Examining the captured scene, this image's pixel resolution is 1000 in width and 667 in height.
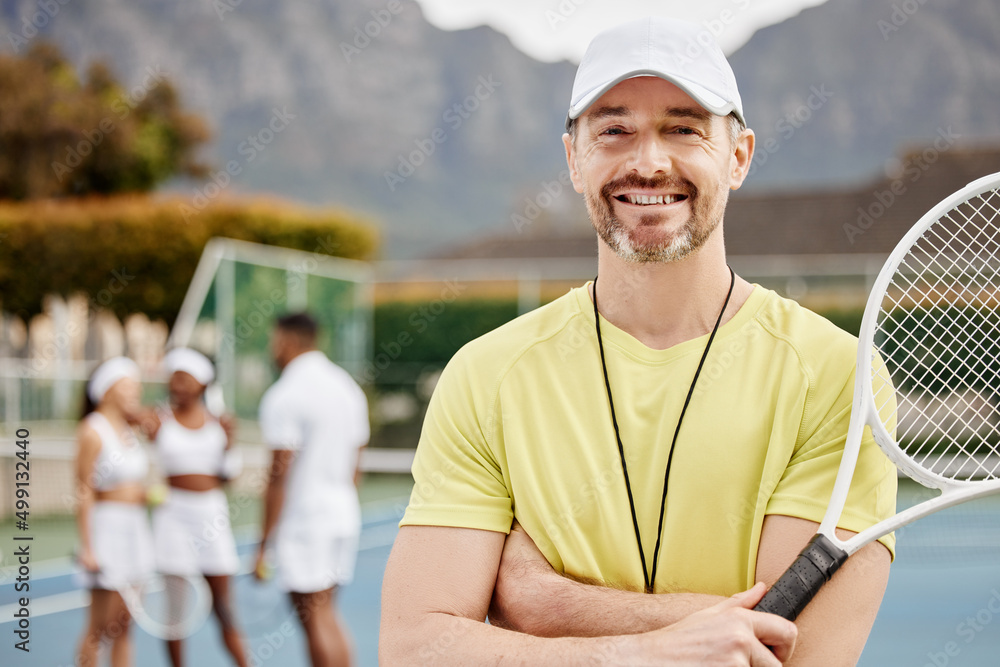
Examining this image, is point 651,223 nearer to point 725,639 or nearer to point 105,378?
point 725,639

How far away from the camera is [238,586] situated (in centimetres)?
801

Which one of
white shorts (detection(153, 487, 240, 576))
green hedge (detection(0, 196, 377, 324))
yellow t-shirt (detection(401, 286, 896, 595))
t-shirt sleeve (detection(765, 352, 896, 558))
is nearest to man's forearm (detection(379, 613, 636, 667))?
yellow t-shirt (detection(401, 286, 896, 595))

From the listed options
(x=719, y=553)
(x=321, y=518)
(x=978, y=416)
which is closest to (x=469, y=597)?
(x=719, y=553)

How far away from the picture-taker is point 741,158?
1.84 m

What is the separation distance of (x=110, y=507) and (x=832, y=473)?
4893mm

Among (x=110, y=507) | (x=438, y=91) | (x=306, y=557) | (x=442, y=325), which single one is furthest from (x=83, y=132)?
(x=438, y=91)

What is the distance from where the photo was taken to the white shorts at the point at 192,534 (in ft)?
18.0

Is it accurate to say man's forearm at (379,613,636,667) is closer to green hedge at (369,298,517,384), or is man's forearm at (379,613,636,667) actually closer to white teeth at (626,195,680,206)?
white teeth at (626,195,680,206)

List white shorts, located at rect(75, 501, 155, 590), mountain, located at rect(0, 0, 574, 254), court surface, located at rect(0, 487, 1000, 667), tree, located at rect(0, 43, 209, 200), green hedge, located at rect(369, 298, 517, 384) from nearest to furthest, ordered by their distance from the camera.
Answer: white shorts, located at rect(75, 501, 155, 590) < court surface, located at rect(0, 487, 1000, 667) < green hedge, located at rect(369, 298, 517, 384) < tree, located at rect(0, 43, 209, 200) < mountain, located at rect(0, 0, 574, 254)

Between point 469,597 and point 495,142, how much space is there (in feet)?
431

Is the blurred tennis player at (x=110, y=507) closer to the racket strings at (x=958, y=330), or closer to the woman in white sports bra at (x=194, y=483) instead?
the woman in white sports bra at (x=194, y=483)

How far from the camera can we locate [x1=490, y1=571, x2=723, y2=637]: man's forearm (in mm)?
1581

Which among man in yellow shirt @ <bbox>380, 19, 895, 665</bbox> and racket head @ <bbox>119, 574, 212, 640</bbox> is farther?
racket head @ <bbox>119, 574, 212, 640</bbox>

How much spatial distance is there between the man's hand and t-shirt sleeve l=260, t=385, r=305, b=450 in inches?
150
